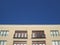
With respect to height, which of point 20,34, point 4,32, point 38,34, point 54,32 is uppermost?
point 4,32

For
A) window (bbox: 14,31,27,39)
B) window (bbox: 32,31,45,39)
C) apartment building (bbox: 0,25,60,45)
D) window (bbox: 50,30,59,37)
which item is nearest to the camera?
apartment building (bbox: 0,25,60,45)

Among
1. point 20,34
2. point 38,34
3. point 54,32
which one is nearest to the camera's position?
point 38,34

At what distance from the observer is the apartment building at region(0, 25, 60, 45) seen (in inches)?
1927

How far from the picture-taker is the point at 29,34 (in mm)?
50312

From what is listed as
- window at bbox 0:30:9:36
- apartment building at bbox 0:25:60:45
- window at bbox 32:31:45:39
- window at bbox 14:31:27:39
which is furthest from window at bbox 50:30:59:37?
window at bbox 0:30:9:36

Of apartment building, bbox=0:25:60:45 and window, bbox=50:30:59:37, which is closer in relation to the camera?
apartment building, bbox=0:25:60:45

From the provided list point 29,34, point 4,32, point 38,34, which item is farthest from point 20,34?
point 38,34

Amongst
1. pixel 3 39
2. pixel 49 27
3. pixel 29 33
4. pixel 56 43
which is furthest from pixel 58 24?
pixel 3 39

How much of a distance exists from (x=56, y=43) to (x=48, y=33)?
3.91m

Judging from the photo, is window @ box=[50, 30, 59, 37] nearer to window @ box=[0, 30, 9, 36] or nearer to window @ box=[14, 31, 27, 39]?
window @ box=[14, 31, 27, 39]

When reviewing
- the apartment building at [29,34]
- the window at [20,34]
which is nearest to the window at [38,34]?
the apartment building at [29,34]

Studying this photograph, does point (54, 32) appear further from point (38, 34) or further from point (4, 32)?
point (4, 32)

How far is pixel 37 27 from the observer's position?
5166 centimetres

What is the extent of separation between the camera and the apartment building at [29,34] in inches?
1927
